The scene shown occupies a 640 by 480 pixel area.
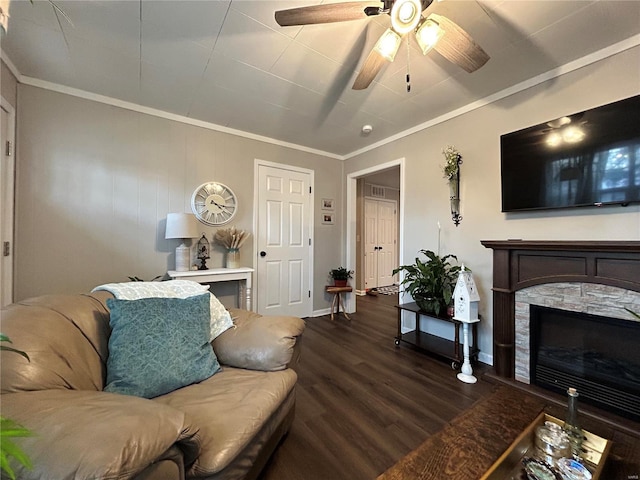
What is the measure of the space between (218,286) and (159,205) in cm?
112

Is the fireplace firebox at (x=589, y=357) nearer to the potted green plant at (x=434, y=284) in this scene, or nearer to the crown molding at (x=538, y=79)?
the potted green plant at (x=434, y=284)

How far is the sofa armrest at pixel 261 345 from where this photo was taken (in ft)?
4.46

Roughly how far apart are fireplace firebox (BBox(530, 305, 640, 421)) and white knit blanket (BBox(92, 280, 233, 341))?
228cm

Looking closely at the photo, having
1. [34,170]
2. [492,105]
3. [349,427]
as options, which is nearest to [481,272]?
[492,105]

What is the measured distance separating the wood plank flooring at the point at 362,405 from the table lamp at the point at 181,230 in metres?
1.59

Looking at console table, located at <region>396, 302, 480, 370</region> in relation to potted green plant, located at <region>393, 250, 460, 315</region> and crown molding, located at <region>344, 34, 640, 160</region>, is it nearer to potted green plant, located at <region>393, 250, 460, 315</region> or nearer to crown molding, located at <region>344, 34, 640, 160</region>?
potted green plant, located at <region>393, 250, 460, 315</region>

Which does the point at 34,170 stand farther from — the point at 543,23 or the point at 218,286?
the point at 543,23

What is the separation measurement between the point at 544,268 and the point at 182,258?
3.25 meters

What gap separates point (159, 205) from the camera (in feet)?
9.18

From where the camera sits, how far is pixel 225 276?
2.88m

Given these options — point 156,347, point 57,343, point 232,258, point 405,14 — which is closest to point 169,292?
point 156,347

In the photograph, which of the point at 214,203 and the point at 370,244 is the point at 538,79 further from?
the point at 370,244

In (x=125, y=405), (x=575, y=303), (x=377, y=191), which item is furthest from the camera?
(x=377, y=191)

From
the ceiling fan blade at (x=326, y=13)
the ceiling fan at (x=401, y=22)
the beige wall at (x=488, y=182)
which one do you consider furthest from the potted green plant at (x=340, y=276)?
the ceiling fan blade at (x=326, y=13)
